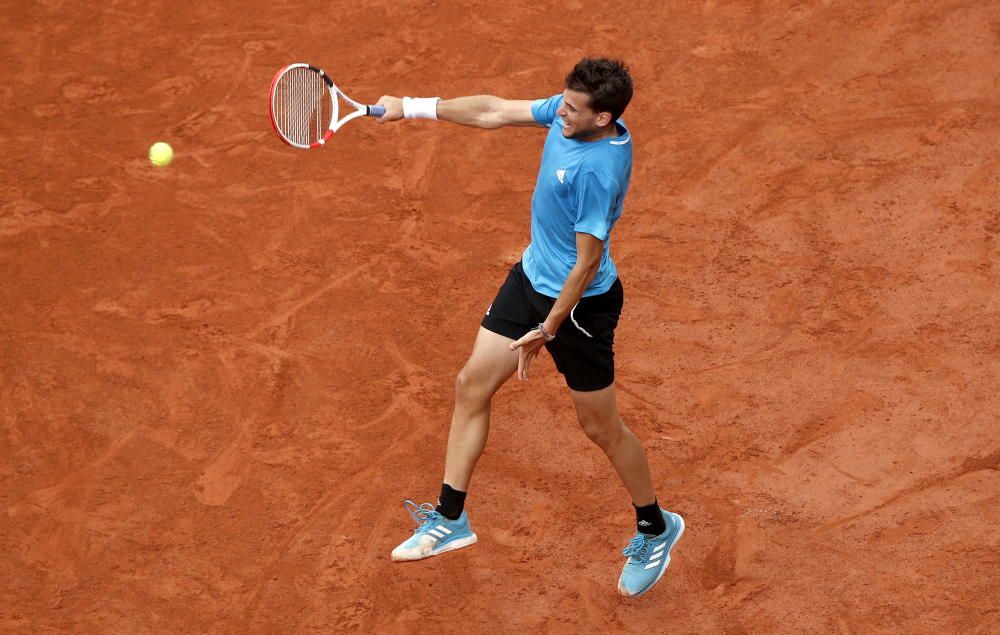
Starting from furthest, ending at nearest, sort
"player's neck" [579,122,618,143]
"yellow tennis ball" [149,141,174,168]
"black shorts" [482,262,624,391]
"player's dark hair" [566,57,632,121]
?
"yellow tennis ball" [149,141,174,168] → "black shorts" [482,262,624,391] → "player's neck" [579,122,618,143] → "player's dark hair" [566,57,632,121]

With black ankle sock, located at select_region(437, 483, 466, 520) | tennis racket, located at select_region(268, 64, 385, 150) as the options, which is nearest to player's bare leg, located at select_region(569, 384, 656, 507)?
black ankle sock, located at select_region(437, 483, 466, 520)

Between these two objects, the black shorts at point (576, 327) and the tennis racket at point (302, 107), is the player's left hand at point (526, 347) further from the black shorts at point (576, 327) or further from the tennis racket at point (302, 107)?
the tennis racket at point (302, 107)

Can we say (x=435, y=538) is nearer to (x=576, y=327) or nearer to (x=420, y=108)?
(x=576, y=327)

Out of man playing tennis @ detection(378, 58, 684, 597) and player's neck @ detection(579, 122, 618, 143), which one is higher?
player's neck @ detection(579, 122, 618, 143)

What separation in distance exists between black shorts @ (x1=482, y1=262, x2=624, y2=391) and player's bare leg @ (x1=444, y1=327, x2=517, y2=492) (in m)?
0.08

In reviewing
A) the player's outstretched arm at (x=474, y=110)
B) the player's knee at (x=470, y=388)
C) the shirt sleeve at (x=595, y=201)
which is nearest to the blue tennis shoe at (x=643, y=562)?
the player's knee at (x=470, y=388)

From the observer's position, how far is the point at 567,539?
20.1 feet

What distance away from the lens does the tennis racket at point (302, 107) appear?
5.73 metres

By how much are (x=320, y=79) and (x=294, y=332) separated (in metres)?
1.69

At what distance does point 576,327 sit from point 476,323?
7.09 feet

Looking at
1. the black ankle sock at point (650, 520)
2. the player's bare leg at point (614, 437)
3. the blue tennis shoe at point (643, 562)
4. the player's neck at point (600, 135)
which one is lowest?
the blue tennis shoe at point (643, 562)

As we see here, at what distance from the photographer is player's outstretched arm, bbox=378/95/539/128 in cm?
551

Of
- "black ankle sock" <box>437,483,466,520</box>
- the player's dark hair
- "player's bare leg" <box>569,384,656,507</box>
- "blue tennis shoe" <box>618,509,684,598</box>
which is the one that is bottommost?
"blue tennis shoe" <box>618,509,684,598</box>

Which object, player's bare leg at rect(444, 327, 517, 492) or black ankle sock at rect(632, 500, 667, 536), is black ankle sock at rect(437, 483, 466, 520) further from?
black ankle sock at rect(632, 500, 667, 536)
